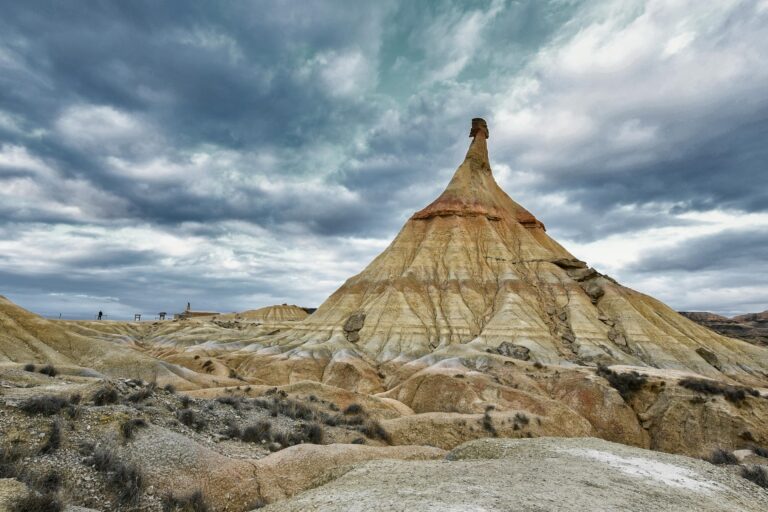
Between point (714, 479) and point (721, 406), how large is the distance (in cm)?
2296

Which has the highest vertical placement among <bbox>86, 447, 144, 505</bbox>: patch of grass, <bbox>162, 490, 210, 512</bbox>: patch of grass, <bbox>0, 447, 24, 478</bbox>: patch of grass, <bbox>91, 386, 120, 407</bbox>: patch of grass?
<bbox>91, 386, 120, 407</bbox>: patch of grass

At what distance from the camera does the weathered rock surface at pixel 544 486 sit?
7.16m

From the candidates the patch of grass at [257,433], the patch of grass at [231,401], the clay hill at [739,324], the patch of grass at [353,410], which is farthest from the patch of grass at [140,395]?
the clay hill at [739,324]

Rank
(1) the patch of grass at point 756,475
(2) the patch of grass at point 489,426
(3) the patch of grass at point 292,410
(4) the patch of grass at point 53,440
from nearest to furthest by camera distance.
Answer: (4) the patch of grass at point 53,440 → (1) the patch of grass at point 756,475 → (3) the patch of grass at point 292,410 → (2) the patch of grass at point 489,426

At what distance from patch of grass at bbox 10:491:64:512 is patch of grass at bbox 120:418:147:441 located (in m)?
3.80

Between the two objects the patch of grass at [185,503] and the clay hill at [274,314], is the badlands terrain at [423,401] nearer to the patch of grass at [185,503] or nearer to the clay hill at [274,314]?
the patch of grass at [185,503]

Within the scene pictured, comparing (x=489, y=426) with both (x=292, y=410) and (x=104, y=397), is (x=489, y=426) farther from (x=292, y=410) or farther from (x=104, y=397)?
(x=104, y=397)

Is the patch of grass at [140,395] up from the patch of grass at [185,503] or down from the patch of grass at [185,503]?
up

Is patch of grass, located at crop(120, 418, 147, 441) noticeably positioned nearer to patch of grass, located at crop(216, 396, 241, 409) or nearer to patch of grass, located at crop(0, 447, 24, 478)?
patch of grass, located at crop(0, 447, 24, 478)

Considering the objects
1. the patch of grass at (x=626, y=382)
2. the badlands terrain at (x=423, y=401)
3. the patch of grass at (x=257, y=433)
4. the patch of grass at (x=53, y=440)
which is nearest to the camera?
the badlands terrain at (x=423, y=401)

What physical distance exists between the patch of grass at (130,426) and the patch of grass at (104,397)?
1.97 metres

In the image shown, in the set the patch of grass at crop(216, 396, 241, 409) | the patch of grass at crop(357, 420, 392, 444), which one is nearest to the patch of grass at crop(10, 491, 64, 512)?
the patch of grass at crop(216, 396, 241, 409)

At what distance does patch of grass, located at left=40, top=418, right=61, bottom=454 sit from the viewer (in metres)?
9.77

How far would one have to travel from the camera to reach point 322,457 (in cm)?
1247
